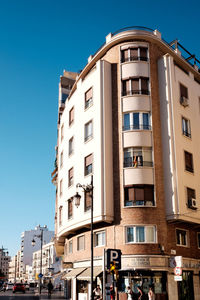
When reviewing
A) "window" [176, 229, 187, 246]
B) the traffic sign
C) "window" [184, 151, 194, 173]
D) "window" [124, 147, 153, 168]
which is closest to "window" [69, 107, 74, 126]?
"window" [124, 147, 153, 168]

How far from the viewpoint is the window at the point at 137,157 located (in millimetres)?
24719

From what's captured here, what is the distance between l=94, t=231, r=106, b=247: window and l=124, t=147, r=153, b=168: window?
4.78 m

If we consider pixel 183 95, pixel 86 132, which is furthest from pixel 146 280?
pixel 183 95

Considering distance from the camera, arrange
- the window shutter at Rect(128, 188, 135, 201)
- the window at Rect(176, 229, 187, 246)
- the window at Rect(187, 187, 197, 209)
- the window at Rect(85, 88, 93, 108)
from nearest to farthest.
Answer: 1. the window shutter at Rect(128, 188, 135, 201)
2. the window at Rect(176, 229, 187, 246)
3. the window at Rect(187, 187, 197, 209)
4. the window at Rect(85, 88, 93, 108)

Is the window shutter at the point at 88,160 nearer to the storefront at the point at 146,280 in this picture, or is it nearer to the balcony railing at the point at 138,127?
the balcony railing at the point at 138,127

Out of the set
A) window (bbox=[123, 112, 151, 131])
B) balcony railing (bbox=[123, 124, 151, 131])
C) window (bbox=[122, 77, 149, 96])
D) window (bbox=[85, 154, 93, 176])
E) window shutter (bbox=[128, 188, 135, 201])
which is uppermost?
window (bbox=[122, 77, 149, 96])

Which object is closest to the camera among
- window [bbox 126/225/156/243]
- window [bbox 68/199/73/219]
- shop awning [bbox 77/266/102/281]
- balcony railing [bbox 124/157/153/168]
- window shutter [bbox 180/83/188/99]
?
window [bbox 126/225/156/243]

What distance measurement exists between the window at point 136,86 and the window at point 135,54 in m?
1.65

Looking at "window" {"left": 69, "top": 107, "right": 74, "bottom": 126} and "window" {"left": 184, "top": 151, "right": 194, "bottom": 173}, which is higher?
"window" {"left": 69, "top": 107, "right": 74, "bottom": 126}

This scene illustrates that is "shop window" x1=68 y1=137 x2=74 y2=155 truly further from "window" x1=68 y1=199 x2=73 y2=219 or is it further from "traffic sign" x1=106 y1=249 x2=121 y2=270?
"traffic sign" x1=106 y1=249 x2=121 y2=270

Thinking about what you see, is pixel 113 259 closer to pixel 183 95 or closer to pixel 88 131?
pixel 88 131

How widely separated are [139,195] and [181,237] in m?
4.07

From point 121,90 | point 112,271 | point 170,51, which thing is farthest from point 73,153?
point 112,271

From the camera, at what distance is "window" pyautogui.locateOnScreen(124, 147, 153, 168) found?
973 inches
